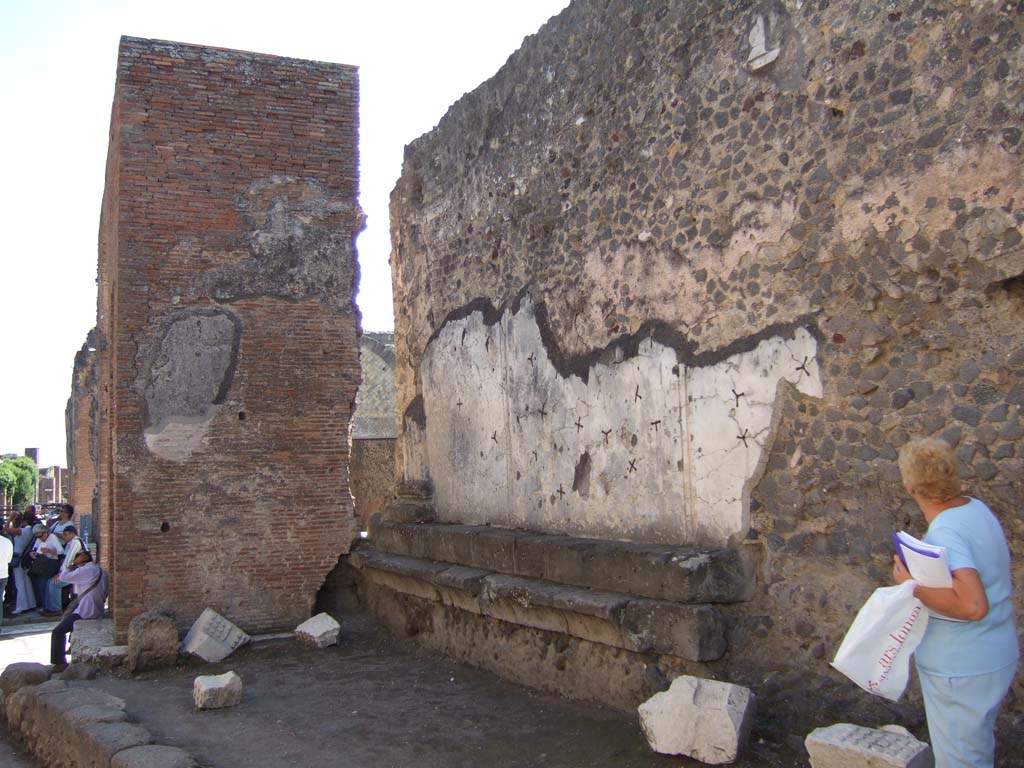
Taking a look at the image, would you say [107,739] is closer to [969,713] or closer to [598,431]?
[598,431]

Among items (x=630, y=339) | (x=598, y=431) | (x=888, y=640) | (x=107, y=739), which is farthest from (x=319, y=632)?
(x=888, y=640)

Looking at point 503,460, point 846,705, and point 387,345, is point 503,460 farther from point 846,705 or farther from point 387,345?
point 387,345

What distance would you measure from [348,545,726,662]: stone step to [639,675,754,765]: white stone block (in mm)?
214

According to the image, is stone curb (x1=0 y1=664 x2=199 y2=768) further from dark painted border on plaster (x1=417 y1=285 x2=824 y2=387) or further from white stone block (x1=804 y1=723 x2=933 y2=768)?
dark painted border on plaster (x1=417 y1=285 x2=824 y2=387)

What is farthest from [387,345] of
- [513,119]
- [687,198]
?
[687,198]

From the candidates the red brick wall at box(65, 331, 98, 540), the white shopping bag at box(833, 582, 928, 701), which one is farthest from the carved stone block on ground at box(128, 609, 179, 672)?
the red brick wall at box(65, 331, 98, 540)

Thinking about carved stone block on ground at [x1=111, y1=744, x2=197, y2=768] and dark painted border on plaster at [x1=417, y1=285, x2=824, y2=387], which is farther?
carved stone block on ground at [x1=111, y1=744, x2=197, y2=768]

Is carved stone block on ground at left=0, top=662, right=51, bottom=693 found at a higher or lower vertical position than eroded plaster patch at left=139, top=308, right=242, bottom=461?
lower

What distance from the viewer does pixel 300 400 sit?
7391 mm

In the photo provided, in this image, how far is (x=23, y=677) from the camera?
608 cm

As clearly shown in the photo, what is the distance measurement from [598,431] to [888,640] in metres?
2.60

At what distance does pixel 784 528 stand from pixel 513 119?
126 inches

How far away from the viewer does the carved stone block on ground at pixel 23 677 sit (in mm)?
6066

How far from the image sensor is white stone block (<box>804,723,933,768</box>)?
9.93 feet
